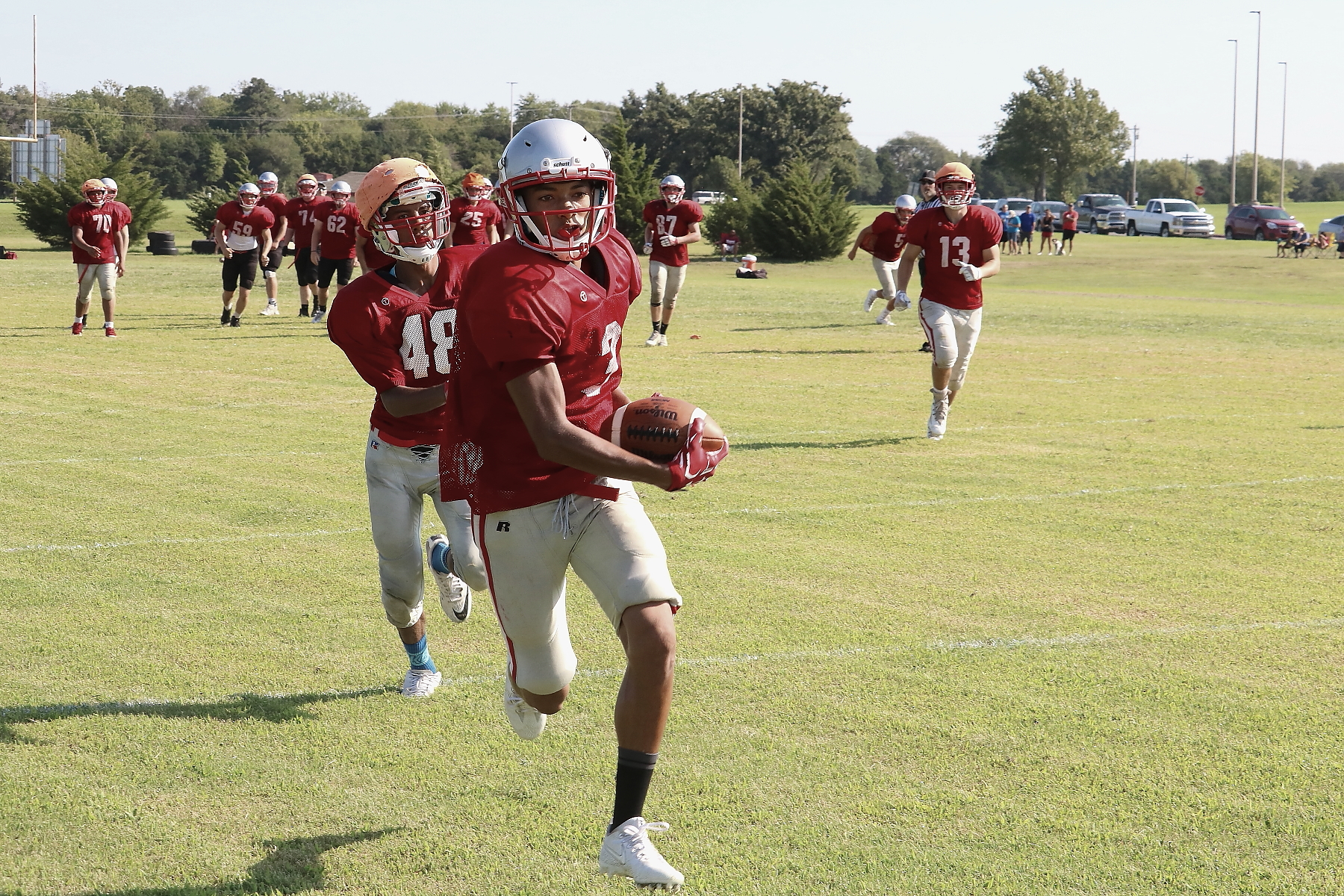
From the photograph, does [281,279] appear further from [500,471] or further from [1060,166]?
[1060,166]

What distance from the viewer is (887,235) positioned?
2111cm

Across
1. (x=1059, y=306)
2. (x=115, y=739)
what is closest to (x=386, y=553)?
(x=115, y=739)

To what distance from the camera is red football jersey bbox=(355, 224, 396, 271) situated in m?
5.45

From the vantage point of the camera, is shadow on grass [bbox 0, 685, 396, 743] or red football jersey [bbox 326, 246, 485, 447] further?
red football jersey [bbox 326, 246, 485, 447]

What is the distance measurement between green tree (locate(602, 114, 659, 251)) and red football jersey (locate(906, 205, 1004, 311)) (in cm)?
3185

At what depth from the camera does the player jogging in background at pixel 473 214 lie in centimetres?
1595

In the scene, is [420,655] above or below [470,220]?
below

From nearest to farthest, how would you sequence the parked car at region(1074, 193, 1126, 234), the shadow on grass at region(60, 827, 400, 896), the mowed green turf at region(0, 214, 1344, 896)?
the shadow on grass at region(60, 827, 400, 896)
the mowed green turf at region(0, 214, 1344, 896)
the parked car at region(1074, 193, 1126, 234)

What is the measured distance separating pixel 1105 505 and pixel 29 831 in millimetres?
6821

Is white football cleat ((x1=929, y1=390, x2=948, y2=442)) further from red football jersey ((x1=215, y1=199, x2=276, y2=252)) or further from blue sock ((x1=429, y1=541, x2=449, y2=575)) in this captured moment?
red football jersey ((x1=215, y1=199, x2=276, y2=252))

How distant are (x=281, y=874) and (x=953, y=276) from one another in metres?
8.85

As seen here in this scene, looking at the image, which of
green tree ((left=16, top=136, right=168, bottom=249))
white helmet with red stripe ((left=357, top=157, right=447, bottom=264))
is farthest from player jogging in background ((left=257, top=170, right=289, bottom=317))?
green tree ((left=16, top=136, right=168, bottom=249))

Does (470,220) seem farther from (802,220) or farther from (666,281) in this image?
(802,220)

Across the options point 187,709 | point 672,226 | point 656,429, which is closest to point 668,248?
point 672,226
